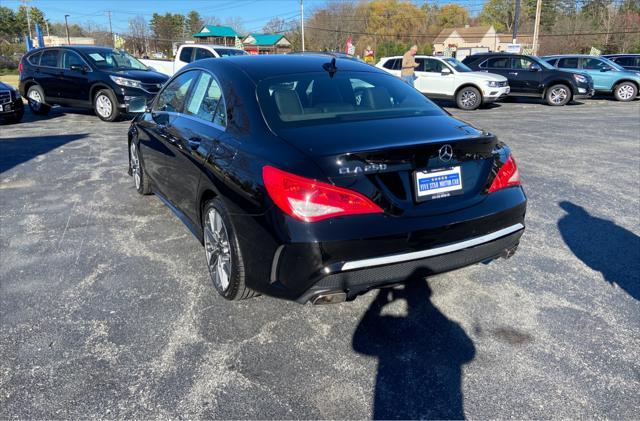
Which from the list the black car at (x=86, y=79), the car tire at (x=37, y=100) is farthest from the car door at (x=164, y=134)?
the car tire at (x=37, y=100)

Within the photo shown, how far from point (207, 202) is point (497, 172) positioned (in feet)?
6.39

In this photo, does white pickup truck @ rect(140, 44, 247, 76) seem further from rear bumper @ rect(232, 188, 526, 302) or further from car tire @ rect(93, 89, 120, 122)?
rear bumper @ rect(232, 188, 526, 302)

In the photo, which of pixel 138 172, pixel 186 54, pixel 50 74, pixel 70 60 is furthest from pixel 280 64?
pixel 186 54

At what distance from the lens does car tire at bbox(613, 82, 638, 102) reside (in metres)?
18.4

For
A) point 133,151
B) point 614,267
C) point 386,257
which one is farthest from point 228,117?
point 614,267

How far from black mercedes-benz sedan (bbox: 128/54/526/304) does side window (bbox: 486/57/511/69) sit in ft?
50.9

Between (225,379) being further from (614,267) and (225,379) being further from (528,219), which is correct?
(528,219)

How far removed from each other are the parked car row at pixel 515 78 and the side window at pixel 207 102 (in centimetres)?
1323

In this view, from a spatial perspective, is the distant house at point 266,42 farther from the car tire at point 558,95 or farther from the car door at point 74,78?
the car door at point 74,78

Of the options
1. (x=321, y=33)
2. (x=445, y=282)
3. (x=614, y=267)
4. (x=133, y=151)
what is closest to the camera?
(x=445, y=282)

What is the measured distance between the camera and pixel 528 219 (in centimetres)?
501

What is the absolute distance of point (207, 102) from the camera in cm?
372

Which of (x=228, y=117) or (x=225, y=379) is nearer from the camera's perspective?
(x=225, y=379)

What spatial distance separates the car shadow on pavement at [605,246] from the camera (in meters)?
3.74
